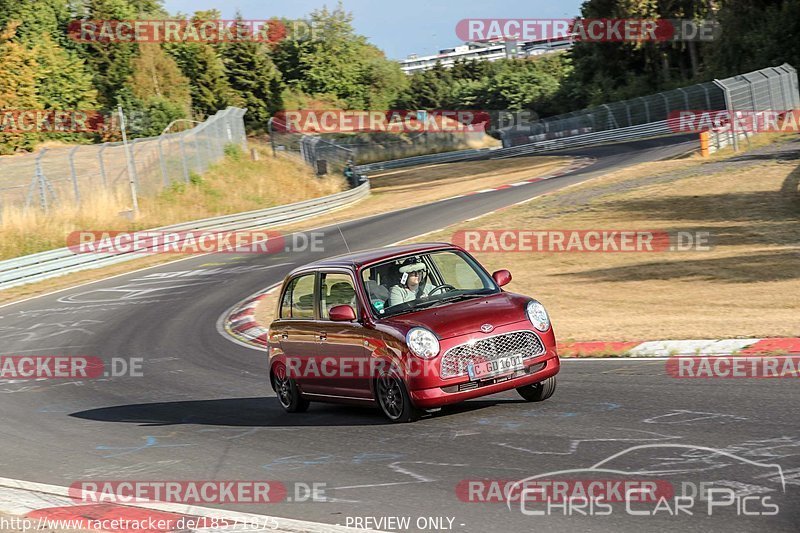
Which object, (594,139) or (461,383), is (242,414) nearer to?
(461,383)

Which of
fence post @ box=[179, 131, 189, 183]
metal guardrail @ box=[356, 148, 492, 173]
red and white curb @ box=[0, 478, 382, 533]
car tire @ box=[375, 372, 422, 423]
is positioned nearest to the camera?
red and white curb @ box=[0, 478, 382, 533]

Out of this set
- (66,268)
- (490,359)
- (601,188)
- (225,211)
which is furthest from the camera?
(225,211)

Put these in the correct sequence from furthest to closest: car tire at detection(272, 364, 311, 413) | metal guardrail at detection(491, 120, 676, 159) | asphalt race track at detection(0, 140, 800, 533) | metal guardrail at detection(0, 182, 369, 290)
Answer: metal guardrail at detection(491, 120, 676, 159) → metal guardrail at detection(0, 182, 369, 290) → car tire at detection(272, 364, 311, 413) → asphalt race track at detection(0, 140, 800, 533)

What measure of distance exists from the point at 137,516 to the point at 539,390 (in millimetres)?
4135

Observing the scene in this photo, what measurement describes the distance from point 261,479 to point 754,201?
25131 mm

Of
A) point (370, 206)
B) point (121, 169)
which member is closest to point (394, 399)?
point (121, 169)

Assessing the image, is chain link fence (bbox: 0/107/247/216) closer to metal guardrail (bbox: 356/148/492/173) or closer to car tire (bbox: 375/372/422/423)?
metal guardrail (bbox: 356/148/492/173)

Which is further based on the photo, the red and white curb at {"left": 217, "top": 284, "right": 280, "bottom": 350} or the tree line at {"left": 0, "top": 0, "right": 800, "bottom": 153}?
the tree line at {"left": 0, "top": 0, "right": 800, "bottom": 153}

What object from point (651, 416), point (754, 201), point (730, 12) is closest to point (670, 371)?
point (651, 416)

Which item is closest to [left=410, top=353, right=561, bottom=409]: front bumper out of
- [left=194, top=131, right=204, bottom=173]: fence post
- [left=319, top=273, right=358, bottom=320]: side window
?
[left=319, top=273, right=358, bottom=320]: side window

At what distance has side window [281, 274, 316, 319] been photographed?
11008 mm

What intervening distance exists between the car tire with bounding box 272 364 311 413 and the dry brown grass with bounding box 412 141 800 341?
478cm

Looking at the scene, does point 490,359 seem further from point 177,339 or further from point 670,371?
point 177,339

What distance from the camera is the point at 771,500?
602 centimetres
